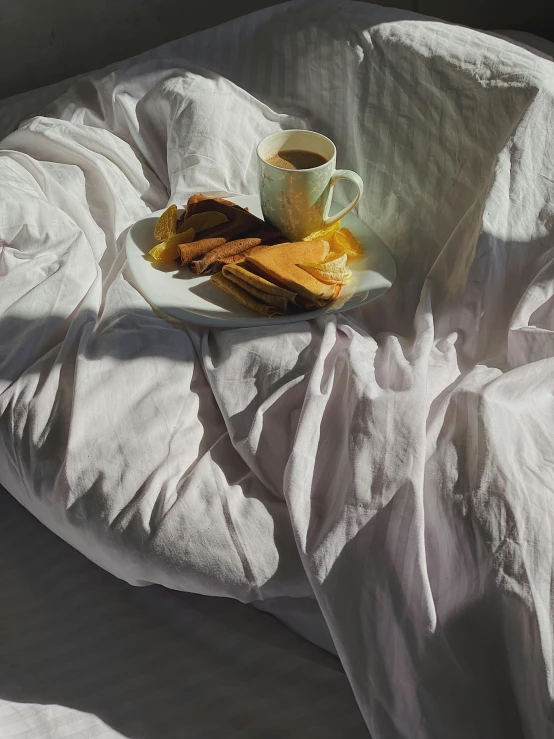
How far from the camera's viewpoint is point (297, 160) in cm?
92

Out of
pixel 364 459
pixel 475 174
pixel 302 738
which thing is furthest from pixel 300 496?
pixel 475 174

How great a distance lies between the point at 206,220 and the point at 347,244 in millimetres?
176

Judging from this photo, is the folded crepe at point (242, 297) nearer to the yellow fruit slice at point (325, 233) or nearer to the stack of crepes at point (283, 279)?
the stack of crepes at point (283, 279)

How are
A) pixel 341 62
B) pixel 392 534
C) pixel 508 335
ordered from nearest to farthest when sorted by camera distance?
pixel 392 534, pixel 508 335, pixel 341 62

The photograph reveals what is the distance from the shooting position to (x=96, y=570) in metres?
0.84

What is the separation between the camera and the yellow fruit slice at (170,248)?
36.2 inches

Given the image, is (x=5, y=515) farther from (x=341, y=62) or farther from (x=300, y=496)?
(x=341, y=62)

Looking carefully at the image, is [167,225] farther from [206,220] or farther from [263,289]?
[263,289]

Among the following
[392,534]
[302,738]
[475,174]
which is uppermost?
[475,174]

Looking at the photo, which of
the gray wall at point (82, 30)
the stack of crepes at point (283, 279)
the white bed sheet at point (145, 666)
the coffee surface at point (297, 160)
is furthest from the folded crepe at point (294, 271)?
the gray wall at point (82, 30)

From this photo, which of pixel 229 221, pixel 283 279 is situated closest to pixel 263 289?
pixel 283 279

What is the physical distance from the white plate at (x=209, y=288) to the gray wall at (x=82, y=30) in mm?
528

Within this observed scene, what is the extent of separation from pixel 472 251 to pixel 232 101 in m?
0.45

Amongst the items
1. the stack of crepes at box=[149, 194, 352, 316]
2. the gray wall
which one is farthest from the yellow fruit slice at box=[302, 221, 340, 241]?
the gray wall
